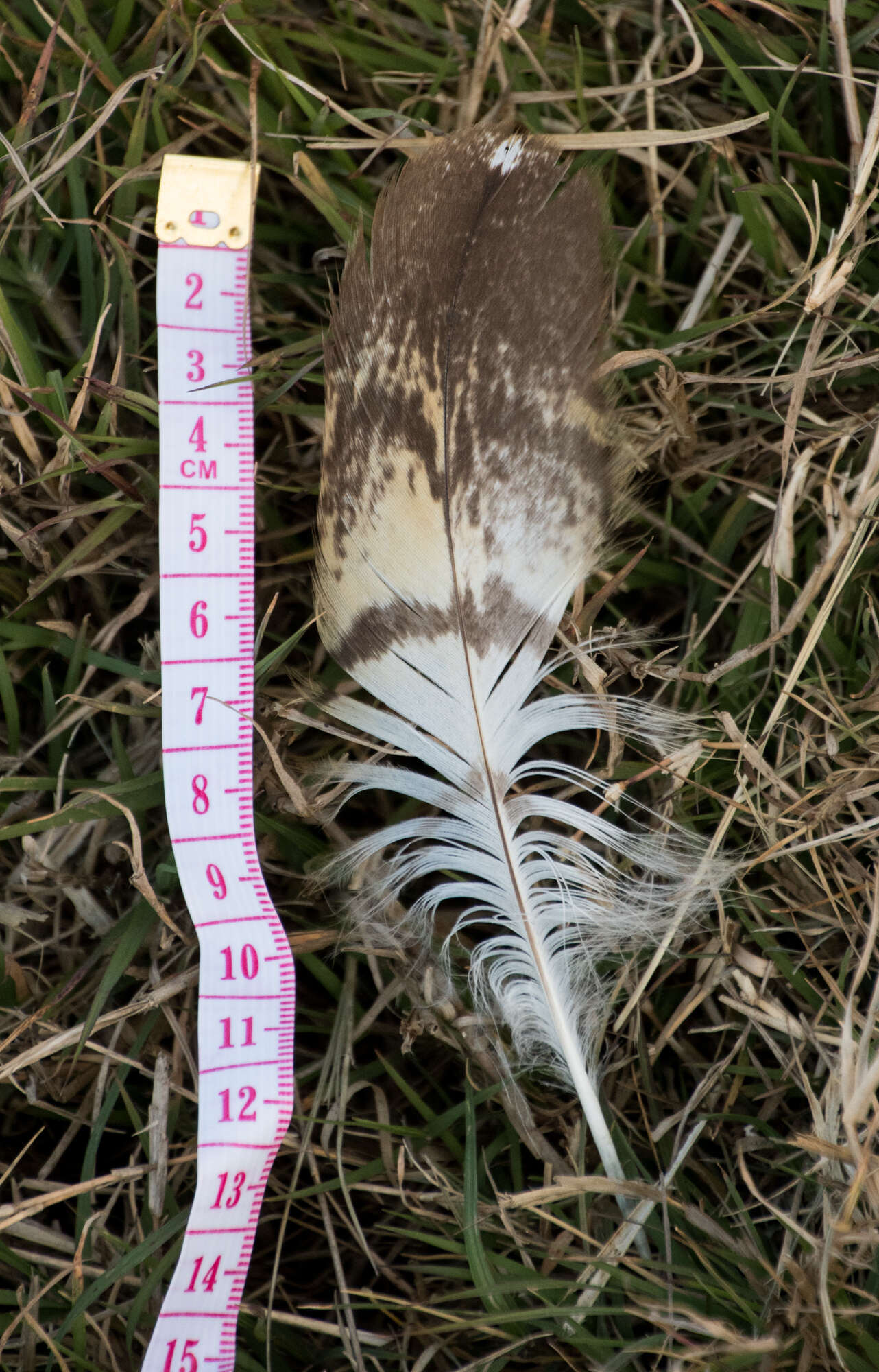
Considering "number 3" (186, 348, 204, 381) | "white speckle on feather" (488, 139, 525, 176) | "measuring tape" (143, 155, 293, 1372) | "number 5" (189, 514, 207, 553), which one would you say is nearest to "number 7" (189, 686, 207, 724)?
"measuring tape" (143, 155, 293, 1372)

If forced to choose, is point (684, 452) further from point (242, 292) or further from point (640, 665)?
point (242, 292)

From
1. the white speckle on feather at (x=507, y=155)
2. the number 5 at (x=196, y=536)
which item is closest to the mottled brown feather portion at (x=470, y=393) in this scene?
the white speckle on feather at (x=507, y=155)

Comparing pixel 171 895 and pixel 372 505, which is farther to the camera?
pixel 171 895

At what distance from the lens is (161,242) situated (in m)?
1.78

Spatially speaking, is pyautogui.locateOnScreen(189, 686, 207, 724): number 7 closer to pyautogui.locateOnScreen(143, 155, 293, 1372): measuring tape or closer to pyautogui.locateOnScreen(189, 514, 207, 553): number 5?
pyautogui.locateOnScreen(143, 155, 293, 1372): measuring tape

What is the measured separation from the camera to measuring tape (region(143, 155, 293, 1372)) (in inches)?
63.7

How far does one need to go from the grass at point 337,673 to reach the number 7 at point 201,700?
0.09 meters

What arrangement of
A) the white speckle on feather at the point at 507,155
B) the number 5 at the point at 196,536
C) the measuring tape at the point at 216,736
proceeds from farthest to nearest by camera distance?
the number 5 at the point at 196,536 → the measuring tape at the point at 216,736 → the white speckle on feather at the point at 507,155

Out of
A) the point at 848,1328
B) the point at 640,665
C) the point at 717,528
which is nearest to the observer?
the point at 848,1328

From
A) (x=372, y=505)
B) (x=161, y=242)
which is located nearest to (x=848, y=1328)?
(x=372, y=505)

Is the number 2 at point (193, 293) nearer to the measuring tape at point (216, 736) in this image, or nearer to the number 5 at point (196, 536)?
the measuring tape at point (216, 736)

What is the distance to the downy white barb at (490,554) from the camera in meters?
1.52

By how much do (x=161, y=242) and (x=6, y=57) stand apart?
15.9 inches

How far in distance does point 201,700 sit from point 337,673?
0.80 feet
